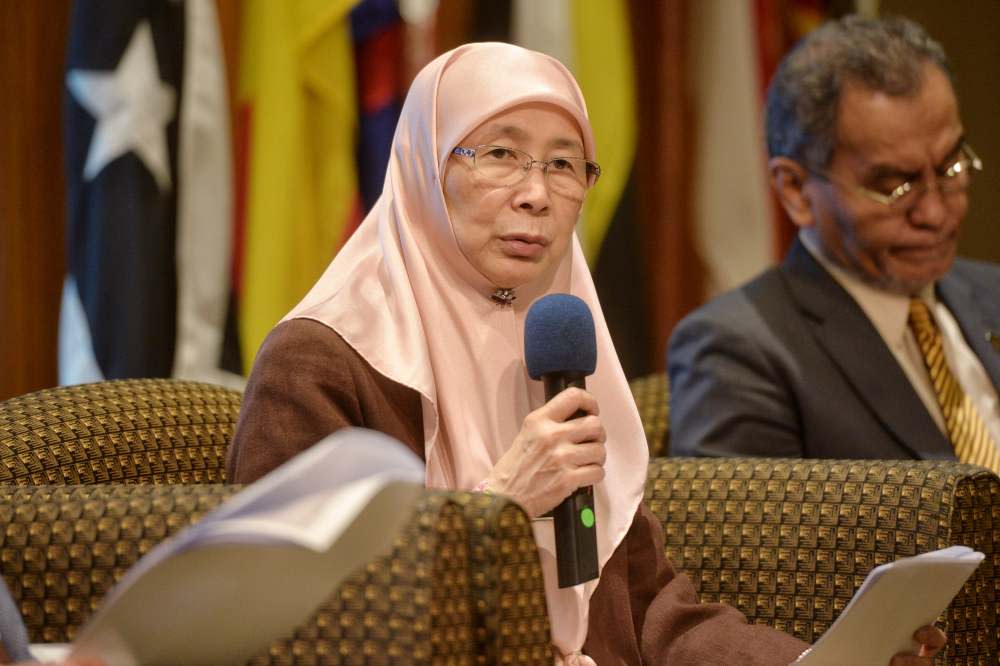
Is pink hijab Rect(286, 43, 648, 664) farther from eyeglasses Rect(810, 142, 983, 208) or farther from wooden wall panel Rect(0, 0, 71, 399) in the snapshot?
wooden wall panel Rect(0, 0, 71, 399)

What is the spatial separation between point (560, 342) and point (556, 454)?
0.14 m

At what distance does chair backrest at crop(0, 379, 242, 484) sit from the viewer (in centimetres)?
188

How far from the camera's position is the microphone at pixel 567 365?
5.24 feet

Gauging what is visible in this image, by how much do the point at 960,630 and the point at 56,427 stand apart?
4.48 ft

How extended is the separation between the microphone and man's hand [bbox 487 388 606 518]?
2 cm

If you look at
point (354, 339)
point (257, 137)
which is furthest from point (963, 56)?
point (354, 339)

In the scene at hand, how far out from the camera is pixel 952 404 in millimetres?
2773

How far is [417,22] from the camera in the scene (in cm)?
332

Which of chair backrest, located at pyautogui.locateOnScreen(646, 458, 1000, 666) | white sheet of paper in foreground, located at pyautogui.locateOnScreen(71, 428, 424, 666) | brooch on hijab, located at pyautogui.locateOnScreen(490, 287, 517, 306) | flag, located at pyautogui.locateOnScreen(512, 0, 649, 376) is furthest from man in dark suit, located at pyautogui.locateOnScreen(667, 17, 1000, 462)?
white sheet of paper in foreground, located at pyautogui.locateOnScreen(71, 428, 424, 666)

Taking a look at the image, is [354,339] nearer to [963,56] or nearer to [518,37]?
[518,37]

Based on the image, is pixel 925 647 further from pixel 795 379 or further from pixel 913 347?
pixel 913 347

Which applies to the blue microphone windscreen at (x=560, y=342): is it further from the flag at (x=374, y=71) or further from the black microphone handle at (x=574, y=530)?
the flag at (x=374, y=71)

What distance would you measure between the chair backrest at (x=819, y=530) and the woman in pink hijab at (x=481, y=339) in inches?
5.7

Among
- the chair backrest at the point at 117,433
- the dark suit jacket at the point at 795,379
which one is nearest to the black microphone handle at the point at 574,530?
the chair backrest at the point at 117,433
